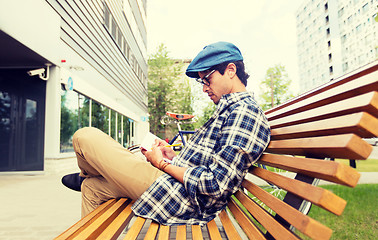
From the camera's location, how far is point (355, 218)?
311 cm

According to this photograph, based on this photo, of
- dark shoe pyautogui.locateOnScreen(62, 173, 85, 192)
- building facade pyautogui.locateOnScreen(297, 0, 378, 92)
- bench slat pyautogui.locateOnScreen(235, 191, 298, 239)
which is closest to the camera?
bench slat pyautogui.locateOnScreen(235, 191, 298, 239)

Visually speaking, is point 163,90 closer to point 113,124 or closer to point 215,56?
point 113,124

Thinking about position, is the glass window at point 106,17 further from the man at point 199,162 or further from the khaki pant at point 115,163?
the khaki pant at point 115,163

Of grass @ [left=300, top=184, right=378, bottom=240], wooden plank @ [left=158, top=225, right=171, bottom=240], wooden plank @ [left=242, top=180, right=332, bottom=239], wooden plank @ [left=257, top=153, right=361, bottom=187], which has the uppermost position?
wooden plank @ [left=257, top=153, right=361, bottom=187]

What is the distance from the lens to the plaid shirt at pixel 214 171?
4.66 ft

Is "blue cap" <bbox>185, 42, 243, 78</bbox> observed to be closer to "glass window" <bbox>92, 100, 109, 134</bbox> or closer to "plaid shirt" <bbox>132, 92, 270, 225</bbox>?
"plaid shirt" <bbox>132, 92, 270, 225</bbox>

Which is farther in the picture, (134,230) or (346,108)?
(134,230)

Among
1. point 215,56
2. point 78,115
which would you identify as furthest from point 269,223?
point 78,115

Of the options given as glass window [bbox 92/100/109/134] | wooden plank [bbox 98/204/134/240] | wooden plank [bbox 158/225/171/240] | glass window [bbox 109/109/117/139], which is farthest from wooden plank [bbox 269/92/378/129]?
glass window [bbox 109/109/117/139]

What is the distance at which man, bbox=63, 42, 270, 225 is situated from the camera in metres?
1.44

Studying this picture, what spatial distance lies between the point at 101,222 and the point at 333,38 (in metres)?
52.6

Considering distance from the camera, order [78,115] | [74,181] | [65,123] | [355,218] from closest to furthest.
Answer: [74,181], [355,218], [65,123], [78,115]

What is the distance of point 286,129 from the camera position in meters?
1.38

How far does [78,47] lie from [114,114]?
614cm
